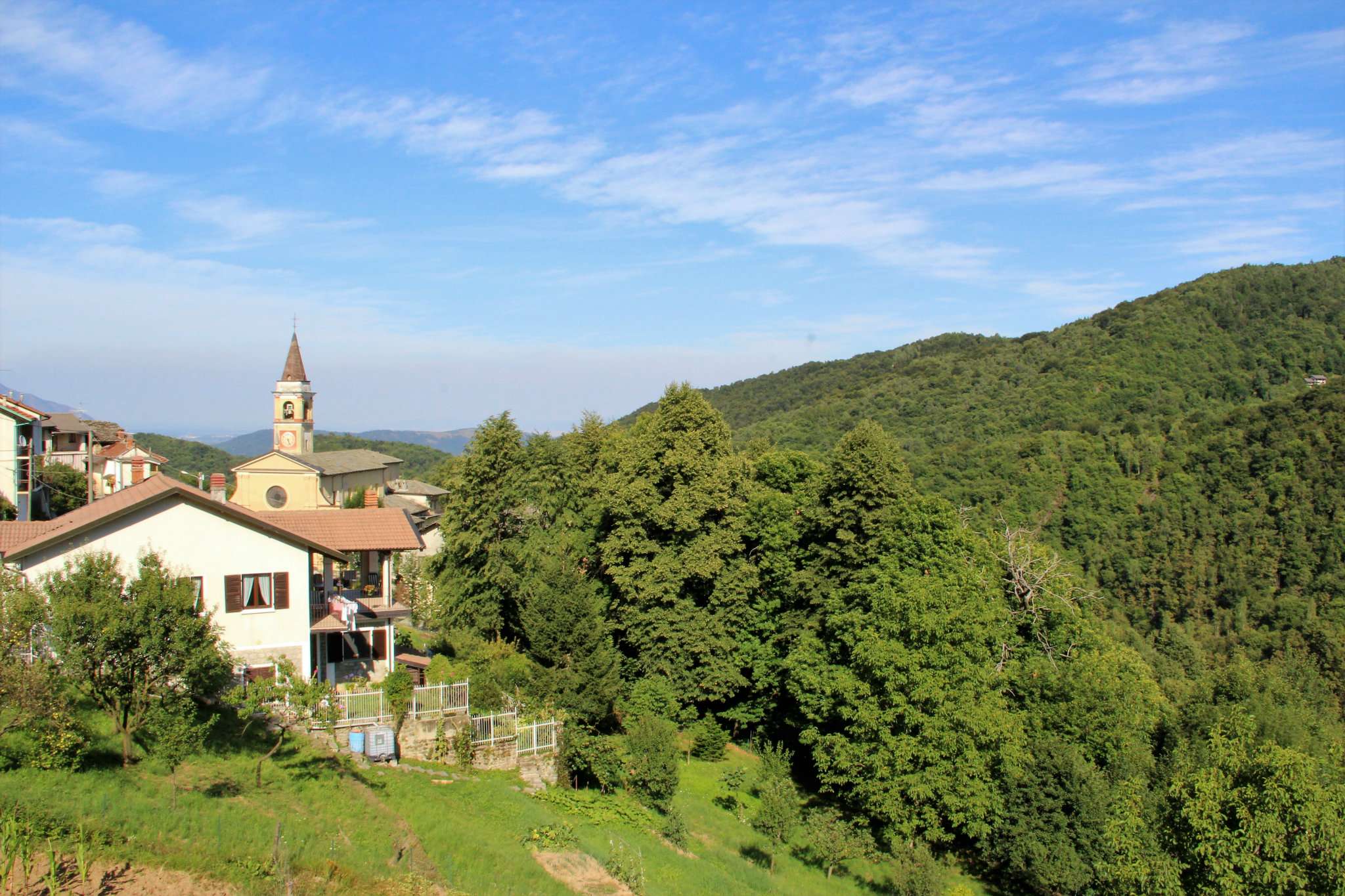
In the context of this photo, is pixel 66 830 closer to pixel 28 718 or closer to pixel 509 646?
pixel 28 718

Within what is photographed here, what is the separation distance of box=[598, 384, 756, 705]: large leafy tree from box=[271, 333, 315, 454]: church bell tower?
3007 cm

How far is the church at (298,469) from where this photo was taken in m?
51.4

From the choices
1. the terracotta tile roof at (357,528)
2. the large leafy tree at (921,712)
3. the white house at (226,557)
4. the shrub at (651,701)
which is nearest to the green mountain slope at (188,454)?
the terracotta tile roof at (357,528)

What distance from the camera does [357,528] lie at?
28688 mm

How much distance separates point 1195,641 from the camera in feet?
224

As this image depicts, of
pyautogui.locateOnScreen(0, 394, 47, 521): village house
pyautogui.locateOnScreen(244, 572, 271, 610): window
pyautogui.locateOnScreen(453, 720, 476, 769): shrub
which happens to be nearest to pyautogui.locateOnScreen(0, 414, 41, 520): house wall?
pyautogui.locateOnScreen(0, 394, 47, 521): village house

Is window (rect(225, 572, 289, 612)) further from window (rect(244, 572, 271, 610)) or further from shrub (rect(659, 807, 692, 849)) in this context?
shrub (rect(659, 807, 692, 849))

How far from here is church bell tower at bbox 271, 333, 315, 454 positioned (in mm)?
56625

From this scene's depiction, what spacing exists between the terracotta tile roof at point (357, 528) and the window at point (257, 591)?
385 cm

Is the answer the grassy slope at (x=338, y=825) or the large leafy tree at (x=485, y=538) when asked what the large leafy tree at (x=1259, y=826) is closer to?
the grassy slope at (x=338, y=825)

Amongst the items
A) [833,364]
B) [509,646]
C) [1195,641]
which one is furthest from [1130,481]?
[833,364]

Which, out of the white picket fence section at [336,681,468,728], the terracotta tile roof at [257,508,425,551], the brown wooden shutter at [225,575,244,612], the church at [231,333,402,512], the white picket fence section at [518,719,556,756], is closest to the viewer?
the white picket fence section at [336,681,468,728]

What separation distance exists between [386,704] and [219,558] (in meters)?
5.80

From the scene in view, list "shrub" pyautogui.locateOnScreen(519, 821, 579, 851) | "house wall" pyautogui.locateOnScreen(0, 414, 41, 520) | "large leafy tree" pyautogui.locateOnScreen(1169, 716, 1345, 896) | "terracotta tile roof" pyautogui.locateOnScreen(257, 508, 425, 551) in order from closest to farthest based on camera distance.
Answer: "large leafy tree" pyautogui.locateOnScreen(1169, 716, 1345, 896) → "shrub" pyautogui.locateOnScreen(519, 821, 579, 851) → "terracotta tile roof" pyautogui.locateOnScreen(257, 508, 425, 551) → "house wall" pyautogui.locateOnScreen(0, 414, 41, 520)
